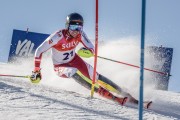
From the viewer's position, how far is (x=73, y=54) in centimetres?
696

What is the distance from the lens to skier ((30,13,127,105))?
21.0 ft

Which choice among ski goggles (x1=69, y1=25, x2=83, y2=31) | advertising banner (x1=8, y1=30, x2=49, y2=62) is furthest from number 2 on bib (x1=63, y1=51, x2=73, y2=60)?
advertising banner (x1=8, y1=30, x2=49, y2=62)

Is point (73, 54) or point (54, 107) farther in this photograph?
point (73, 54)

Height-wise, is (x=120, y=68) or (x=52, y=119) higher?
(x=120, y=68)

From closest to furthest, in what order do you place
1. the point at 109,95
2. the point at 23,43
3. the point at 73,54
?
the point at 109,95, the point at 73,54, the point at 23,43

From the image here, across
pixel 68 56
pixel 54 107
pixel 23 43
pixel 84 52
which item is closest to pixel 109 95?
pixel 84 52

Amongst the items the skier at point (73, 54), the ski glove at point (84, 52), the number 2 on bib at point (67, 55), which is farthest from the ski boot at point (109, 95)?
the number 2 on bib at point (67, 55)

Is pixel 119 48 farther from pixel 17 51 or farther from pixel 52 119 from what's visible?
pixel 52 119

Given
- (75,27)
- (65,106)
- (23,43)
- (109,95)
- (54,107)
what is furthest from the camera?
(23,43)

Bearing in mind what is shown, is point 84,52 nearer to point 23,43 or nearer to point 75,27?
point 75,27

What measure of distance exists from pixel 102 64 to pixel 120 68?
2.63 ft

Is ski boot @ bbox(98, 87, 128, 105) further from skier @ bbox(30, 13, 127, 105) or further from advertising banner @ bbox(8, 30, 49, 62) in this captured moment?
advertising banner @ bbox(8, 30, 49, 62)

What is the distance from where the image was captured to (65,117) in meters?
4.34

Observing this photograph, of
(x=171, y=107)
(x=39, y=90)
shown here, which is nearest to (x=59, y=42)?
(x=39, y=90)
